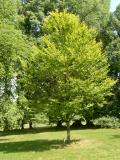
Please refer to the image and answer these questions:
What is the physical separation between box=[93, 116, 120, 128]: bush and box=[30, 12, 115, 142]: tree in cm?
1704

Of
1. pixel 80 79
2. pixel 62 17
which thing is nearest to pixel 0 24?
pixel 62 17

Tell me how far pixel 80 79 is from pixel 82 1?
26089mm

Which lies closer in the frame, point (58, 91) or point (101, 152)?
point (101, 152)

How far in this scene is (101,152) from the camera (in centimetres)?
2434

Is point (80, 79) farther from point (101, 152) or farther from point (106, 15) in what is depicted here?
point (106, 15)

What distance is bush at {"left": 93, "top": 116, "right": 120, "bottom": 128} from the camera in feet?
152

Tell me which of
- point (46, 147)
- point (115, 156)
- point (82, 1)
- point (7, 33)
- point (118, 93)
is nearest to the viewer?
point (115, 156)

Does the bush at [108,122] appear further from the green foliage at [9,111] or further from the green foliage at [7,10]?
the green foliage at [7,10]

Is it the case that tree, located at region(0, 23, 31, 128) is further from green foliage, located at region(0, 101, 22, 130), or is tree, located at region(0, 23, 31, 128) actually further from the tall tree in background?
the tall tree in background

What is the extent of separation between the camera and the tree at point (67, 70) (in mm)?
28141

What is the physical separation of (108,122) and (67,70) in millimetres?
19834

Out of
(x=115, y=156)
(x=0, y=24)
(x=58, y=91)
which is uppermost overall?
(x=0, y=24)

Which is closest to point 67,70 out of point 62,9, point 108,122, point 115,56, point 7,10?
point 7,10

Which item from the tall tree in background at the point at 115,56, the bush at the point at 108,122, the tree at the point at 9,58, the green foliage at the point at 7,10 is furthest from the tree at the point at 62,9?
the tree at the point at 9,58
